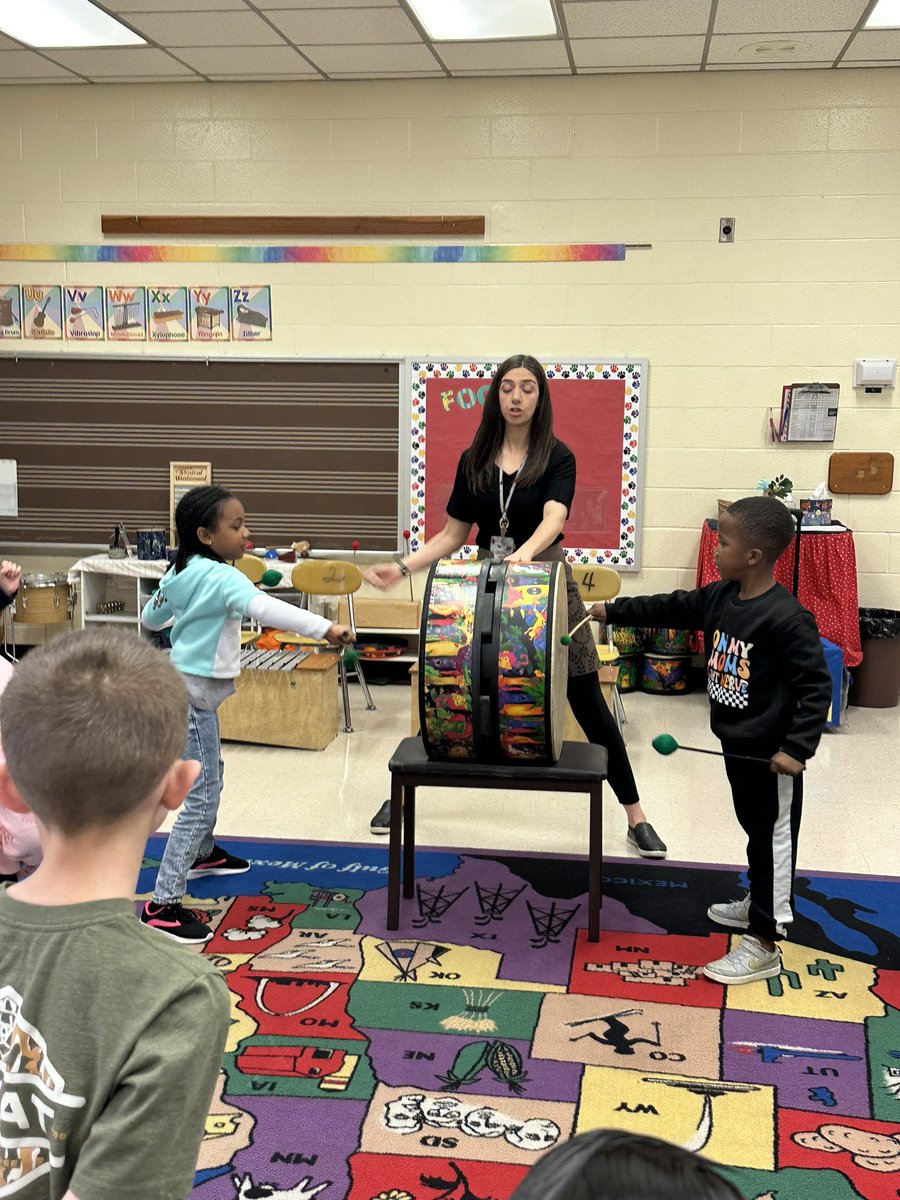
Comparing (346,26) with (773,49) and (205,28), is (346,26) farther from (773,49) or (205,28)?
(773,49)

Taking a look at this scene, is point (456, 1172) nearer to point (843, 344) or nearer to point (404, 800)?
point (404, 800)

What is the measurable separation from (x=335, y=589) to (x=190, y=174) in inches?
111

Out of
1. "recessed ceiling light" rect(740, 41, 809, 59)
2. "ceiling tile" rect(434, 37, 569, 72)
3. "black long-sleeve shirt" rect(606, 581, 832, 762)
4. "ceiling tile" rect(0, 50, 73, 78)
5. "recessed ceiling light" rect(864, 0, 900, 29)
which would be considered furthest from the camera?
"ceiling tile" rect(0, 50, 73, 78)

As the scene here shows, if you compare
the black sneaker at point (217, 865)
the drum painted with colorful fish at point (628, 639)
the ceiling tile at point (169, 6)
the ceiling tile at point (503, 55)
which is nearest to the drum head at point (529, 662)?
the black sneaker at point (217, 865)

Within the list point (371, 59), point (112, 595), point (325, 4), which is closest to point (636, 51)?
point (371, 59)

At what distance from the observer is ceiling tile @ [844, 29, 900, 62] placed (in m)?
5.60

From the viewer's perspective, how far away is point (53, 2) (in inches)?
216

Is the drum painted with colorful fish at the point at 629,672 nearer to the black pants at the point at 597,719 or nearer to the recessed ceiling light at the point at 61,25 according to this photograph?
the black pants at the point at 597,719

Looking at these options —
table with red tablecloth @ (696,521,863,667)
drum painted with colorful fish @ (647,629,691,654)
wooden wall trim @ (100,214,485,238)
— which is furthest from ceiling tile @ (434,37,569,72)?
drum painted with colorful fish @ (647,629,691,654)

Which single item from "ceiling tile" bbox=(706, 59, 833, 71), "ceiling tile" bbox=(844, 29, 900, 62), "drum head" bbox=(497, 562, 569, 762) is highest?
"ceiling tile" bbox=(706, 59, 833, 71)

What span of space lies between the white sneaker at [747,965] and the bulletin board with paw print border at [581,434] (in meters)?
3.76

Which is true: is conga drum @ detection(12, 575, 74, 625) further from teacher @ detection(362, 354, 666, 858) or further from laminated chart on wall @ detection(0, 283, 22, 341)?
teacher @ detection(362, 354, 666, 858)

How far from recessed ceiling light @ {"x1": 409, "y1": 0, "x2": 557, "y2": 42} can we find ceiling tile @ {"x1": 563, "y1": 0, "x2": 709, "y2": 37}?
0.14 meters

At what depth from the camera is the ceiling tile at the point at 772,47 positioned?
565cm
